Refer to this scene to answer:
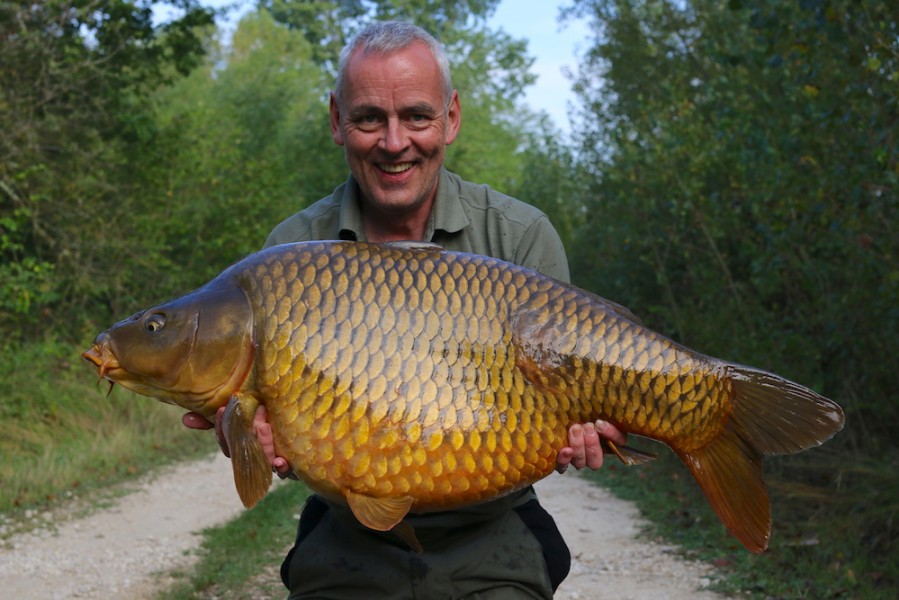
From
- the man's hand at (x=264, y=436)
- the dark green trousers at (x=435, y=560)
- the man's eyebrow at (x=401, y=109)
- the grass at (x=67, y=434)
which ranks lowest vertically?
the grass at (x=67, y=434)

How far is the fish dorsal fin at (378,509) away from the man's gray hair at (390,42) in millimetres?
959

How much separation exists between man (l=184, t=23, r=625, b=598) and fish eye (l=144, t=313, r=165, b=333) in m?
0.59

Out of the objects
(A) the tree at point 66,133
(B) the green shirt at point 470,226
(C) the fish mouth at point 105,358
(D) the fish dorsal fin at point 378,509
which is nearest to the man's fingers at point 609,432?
(D) the fish dorsal fin at point 378,509

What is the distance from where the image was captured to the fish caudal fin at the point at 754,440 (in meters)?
2.02

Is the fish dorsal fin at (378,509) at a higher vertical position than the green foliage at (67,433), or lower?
higher

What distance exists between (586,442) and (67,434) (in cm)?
739

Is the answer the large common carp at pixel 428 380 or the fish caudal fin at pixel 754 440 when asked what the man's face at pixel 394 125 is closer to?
the large common carp at pixel 428 380

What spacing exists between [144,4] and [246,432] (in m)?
10.2

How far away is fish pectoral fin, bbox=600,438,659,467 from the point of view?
82.4 inches

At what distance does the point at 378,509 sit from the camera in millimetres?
1916

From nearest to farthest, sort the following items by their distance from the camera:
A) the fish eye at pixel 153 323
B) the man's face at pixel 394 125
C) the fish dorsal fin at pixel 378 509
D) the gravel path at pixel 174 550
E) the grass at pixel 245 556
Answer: the fish dorsal fin at pixel 378 509, the fish eye at pixel 153 323, the man's face at pixel 394 125, the grass at pixel 245 556, the gravel path at pixel 174 550

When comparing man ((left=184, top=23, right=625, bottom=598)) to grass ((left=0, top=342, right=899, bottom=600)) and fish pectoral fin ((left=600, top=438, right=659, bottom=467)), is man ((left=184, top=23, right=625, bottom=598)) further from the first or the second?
grass ((left=0, top=342, right=899, bottom=600))

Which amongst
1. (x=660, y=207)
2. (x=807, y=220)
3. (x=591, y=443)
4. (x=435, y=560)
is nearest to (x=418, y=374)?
(x=591, y=443)

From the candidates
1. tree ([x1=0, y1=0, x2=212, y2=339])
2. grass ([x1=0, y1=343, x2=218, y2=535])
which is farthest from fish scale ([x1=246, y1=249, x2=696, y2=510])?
tree ([x1=0, y1=0, x2=212, y2=339])
